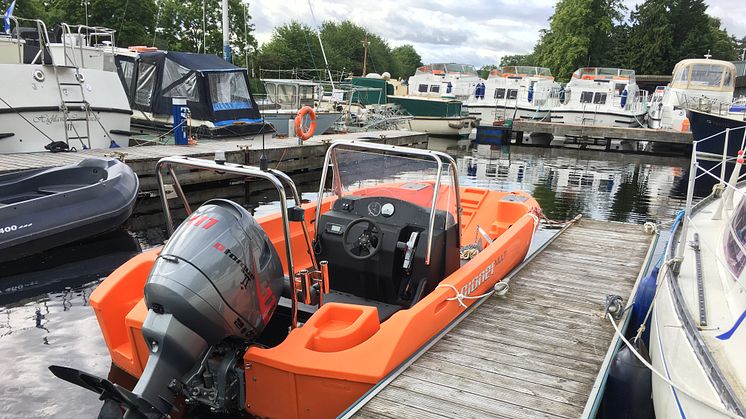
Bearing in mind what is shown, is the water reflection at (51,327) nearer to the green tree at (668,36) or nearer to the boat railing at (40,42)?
the boat railing at (40,42)

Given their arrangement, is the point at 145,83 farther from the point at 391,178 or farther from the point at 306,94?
the point at 391,178

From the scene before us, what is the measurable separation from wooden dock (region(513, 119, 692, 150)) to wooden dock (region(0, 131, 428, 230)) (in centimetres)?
1041

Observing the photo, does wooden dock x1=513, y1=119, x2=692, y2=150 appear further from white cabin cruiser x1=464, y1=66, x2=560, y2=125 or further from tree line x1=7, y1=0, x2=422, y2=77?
tree line x1=7, y1=0, x2=422, y2=77

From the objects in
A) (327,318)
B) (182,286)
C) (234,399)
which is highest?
(182,286)

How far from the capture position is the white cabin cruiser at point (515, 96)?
27656 mm

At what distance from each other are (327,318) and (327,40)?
6076cm

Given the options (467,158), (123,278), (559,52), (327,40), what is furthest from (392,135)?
(327,40)

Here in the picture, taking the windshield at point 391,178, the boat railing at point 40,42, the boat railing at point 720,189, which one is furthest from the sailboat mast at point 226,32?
the boat railing at point 720,189

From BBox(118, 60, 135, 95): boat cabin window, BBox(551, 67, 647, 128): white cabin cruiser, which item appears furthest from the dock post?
BBox(551, 67, 647, 128): white cabin cruiser

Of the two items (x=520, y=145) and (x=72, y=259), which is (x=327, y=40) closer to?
(x=520, y=145)

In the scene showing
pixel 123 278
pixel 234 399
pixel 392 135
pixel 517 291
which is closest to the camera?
pixel 234 399

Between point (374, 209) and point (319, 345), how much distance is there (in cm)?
138

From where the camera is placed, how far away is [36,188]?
7777 millimetres

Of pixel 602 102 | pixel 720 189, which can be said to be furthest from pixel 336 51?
pixel 720 189
